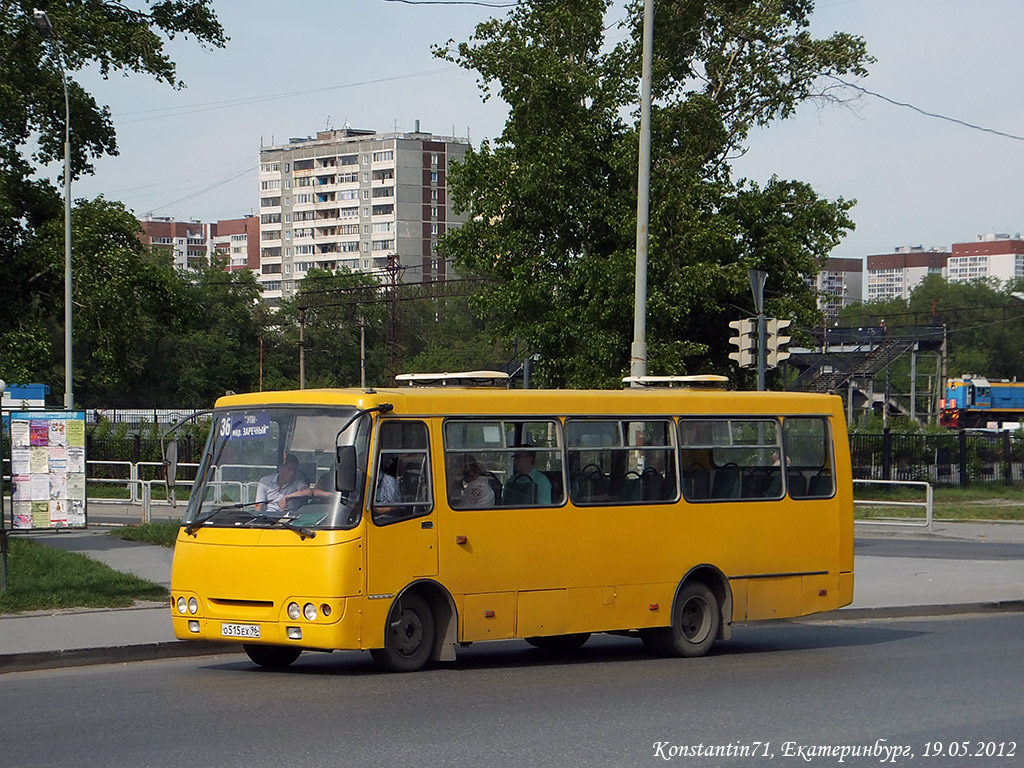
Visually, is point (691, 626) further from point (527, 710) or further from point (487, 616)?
point (527, 710)

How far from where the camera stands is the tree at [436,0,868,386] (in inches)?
1261

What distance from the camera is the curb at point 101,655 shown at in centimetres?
1167

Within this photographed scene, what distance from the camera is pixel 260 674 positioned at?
11.4 m

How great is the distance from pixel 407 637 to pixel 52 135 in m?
27.5

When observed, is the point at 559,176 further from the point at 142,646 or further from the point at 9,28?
the point at 142,646

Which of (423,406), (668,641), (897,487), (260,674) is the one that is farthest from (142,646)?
(897,487)

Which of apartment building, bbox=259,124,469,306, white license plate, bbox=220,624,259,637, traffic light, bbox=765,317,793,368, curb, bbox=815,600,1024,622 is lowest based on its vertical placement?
curb, bbox=815,600,1024,622

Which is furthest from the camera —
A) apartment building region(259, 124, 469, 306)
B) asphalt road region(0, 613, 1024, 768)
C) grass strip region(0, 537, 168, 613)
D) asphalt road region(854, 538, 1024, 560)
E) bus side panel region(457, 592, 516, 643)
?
apartment building region(259, 124, 469, 306)

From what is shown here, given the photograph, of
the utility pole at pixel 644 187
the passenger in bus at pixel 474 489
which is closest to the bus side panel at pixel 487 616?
the passenger in bus at pixel 474 489

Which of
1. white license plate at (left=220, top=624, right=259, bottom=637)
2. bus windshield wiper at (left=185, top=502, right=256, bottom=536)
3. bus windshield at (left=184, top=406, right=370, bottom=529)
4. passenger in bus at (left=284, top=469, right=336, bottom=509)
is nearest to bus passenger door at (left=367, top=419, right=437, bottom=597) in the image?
bus windshield at (left=184, top=406, right=370, bottom=529)

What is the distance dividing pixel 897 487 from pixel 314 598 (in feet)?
100

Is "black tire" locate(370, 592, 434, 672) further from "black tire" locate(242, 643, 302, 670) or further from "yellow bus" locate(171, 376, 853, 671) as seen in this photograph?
"black tire" locate(242, 643, 302, 670)

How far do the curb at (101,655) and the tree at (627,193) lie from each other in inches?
778

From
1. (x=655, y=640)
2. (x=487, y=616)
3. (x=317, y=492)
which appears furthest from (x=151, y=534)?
(x=317, y=492)
